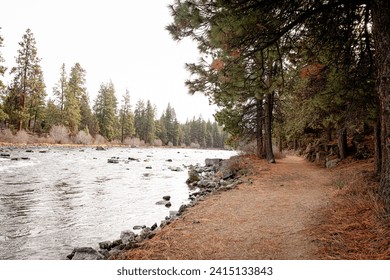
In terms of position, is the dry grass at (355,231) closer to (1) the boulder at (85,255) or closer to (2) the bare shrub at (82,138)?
(1) the boulder at (85,255)

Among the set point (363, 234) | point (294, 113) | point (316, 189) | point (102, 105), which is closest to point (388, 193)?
→ point (363, 234)

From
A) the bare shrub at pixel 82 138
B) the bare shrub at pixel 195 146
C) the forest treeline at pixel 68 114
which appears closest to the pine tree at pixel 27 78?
the forest treeline at pixel 68 114

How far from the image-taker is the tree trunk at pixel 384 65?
11.5 feet

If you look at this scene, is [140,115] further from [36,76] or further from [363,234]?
[363,234]

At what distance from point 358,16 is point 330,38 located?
1.87 ft

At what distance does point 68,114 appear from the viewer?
4050 centimetres

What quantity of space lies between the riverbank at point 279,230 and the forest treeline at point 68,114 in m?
23.7

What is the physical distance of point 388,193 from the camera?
11.8 feet

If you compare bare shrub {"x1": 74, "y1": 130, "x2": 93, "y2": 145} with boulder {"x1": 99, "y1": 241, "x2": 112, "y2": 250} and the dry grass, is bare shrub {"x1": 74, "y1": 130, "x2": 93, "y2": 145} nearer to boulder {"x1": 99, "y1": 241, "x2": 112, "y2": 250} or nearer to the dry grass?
boulder {"x1": 99, "y1": 241, "x2": 112, "y2": 250}

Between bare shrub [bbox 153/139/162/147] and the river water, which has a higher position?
bare shrub [bbox 153/139/162/147]

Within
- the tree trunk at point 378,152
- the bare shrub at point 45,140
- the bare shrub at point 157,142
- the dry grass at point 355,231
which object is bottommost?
the dry grass at point 355,231

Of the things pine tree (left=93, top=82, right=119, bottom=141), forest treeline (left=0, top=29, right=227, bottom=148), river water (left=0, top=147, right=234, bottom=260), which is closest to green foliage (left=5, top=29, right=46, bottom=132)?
forest treeline (left=0, top=29, right=227, bottom=148)

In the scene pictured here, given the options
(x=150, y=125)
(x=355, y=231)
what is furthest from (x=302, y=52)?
(x=150, y=125)

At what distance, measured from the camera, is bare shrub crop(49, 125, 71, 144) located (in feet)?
118
